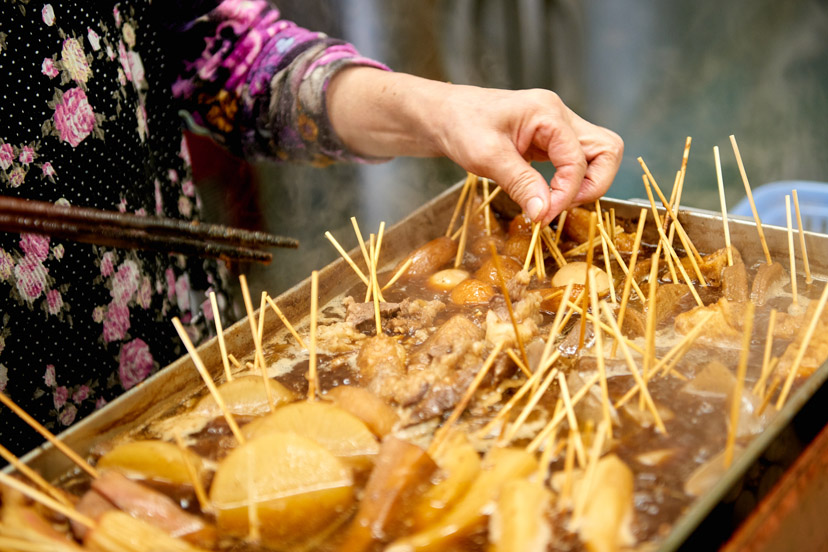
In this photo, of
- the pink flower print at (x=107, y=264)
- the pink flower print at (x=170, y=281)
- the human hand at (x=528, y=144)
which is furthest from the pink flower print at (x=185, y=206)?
the human hand at (x=528, y=144)

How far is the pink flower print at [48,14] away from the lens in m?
1.95

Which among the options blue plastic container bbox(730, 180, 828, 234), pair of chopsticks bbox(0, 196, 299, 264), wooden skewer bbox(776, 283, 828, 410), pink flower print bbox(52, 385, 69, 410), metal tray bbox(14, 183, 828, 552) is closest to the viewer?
metal tray bbox(14, 183, 828, 552)

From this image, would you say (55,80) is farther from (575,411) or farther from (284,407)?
(575,411)

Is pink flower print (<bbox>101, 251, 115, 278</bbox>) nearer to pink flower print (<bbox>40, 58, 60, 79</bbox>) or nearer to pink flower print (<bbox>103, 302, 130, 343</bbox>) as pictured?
pink flower print (<bbox>103, 302, 130, 343</bbox>)

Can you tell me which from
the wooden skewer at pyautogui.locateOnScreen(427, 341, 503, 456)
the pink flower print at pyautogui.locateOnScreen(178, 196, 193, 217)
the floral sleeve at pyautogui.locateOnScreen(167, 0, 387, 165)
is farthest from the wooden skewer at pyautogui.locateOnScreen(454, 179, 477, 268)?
the pink flower print at pyautogui.locateOnScreen(178, 196, 193, 217)

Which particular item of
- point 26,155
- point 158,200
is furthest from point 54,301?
point 158,200

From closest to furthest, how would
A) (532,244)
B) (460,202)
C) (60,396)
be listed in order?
(60,396), (532,244), (460,202)

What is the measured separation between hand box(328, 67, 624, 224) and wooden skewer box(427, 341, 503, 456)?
0.60 metres

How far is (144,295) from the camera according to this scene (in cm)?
238

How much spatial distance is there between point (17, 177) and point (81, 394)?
73 cm

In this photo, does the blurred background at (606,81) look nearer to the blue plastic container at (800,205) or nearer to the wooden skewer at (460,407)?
the blue plastic container at (800,205)

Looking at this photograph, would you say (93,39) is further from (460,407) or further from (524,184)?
(460,407)

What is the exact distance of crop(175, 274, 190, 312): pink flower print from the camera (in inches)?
100

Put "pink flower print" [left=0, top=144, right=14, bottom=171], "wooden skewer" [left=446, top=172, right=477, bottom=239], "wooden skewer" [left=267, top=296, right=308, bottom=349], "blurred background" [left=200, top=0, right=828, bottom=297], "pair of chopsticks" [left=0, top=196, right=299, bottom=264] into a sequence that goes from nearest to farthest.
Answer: "pair of chopsticks" [left=0, top=196, right=299, bottom=264] → "pink flower print" [left=0, top=144, right=14, bottom=171] → "wooden skewer" [left=267, top=296, right=308, bottom=349] → "wooden skewer" [left=446, top=172, right=477, bottom=239] → "blurred background" [left=200, top=0, right=828, bottom=297]
